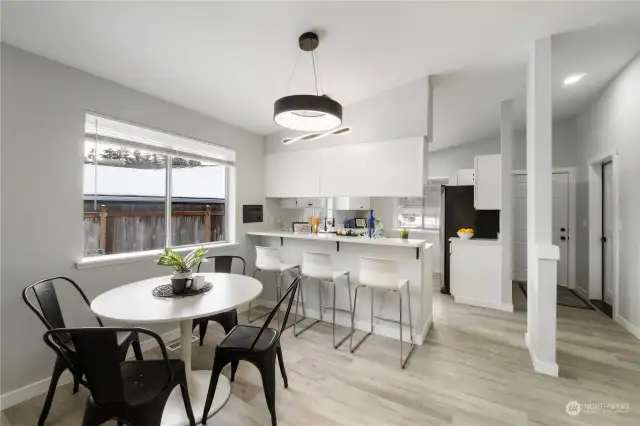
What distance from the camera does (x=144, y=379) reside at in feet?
5.04

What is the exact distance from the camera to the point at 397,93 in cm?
334

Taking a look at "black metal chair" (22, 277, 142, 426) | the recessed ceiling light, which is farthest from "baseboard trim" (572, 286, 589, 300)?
"black metal chair" (22, 277, 142, 426)

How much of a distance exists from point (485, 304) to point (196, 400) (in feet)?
12.5

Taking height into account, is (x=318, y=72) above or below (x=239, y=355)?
above

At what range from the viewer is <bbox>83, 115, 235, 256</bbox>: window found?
2.56 metres

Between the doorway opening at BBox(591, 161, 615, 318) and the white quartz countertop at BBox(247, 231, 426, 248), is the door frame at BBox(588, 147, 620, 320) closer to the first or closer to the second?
the doorway opening at BBox(591, 161, 615, 318)

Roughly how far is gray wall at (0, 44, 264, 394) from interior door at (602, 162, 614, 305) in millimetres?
6042

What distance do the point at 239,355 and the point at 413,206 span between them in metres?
A: 5.24

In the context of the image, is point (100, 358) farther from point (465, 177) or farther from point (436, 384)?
point (465, 177)

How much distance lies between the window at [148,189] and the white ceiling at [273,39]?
1.66 feet

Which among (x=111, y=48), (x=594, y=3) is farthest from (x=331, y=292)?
(x=594, y=3)

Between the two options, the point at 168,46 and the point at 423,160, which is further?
the point at 423,160

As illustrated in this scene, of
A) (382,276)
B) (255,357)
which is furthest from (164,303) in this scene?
(382,276)

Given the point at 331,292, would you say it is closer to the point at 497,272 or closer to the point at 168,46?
the point at 497,272
